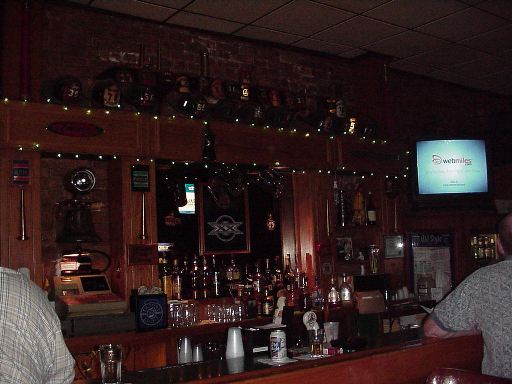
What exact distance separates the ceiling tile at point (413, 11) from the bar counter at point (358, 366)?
305 centimetres

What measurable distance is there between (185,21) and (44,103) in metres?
1.77

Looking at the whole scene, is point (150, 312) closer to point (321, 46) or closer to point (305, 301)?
point (305, 301)

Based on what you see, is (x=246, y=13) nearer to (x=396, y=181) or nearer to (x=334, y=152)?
(x=334, y=152)

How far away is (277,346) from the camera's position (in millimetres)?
2998

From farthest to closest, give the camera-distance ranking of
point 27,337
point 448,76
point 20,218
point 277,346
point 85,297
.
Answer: point 448,76
point 85,297
point 20,218
point 277,346
point 27,337

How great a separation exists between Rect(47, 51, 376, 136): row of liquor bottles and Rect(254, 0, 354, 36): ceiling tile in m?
0.60

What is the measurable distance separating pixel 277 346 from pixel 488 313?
1.01 metres

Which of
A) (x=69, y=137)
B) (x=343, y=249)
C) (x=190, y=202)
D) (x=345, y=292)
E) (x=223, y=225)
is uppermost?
(x=69, y=137)

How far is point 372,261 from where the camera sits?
6.39 metres

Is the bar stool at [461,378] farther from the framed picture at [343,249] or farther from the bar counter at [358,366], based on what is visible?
the framed picture at [343,249]

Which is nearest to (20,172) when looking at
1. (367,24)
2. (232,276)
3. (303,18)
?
(232,276)

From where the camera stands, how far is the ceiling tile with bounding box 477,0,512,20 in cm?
541

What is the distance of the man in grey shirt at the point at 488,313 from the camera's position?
2.68 m

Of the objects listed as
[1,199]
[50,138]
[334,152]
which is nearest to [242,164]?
[334,152]
